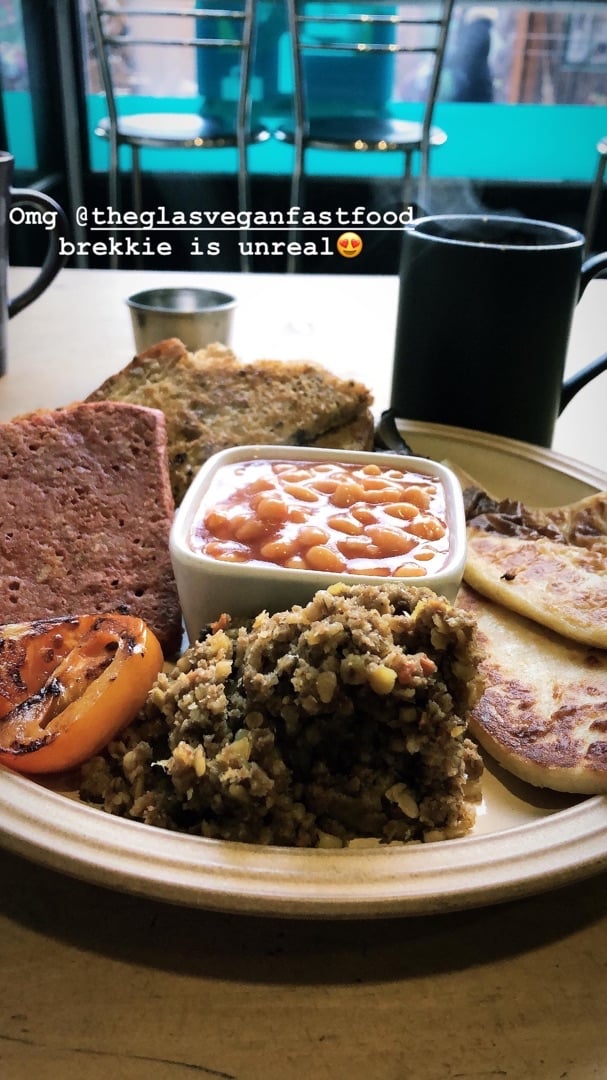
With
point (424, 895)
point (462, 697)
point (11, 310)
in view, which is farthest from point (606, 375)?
point (424, 895)

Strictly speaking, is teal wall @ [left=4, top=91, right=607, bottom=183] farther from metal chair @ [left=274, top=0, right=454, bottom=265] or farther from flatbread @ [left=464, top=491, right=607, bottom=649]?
flatbread @ [left=464, top=491, right=607, bottom=649]

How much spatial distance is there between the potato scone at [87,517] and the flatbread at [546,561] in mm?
425

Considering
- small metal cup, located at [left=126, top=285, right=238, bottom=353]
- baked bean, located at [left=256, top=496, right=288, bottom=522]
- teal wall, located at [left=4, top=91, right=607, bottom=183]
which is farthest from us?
teal wall, located at [left=4, top=91, right=607, bottom=183]

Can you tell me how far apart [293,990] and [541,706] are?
0.38m

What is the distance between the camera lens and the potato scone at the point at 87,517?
1108 millimetres

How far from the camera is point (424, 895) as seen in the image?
0.67 meters

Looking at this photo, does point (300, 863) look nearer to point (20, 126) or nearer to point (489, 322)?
point (489, 322)

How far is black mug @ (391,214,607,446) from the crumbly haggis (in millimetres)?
784

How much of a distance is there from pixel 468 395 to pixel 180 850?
1041 mm

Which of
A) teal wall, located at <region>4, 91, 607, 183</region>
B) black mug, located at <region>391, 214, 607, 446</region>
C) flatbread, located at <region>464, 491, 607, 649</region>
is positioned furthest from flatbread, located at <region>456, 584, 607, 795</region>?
teal wall, located at <region>4, 91, 607, 183</region>

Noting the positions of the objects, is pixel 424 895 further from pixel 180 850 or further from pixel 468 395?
pixel 468 395

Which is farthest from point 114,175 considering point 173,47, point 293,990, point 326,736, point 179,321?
point 293,990

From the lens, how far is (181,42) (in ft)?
10.7

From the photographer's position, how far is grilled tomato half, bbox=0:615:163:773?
814mm
